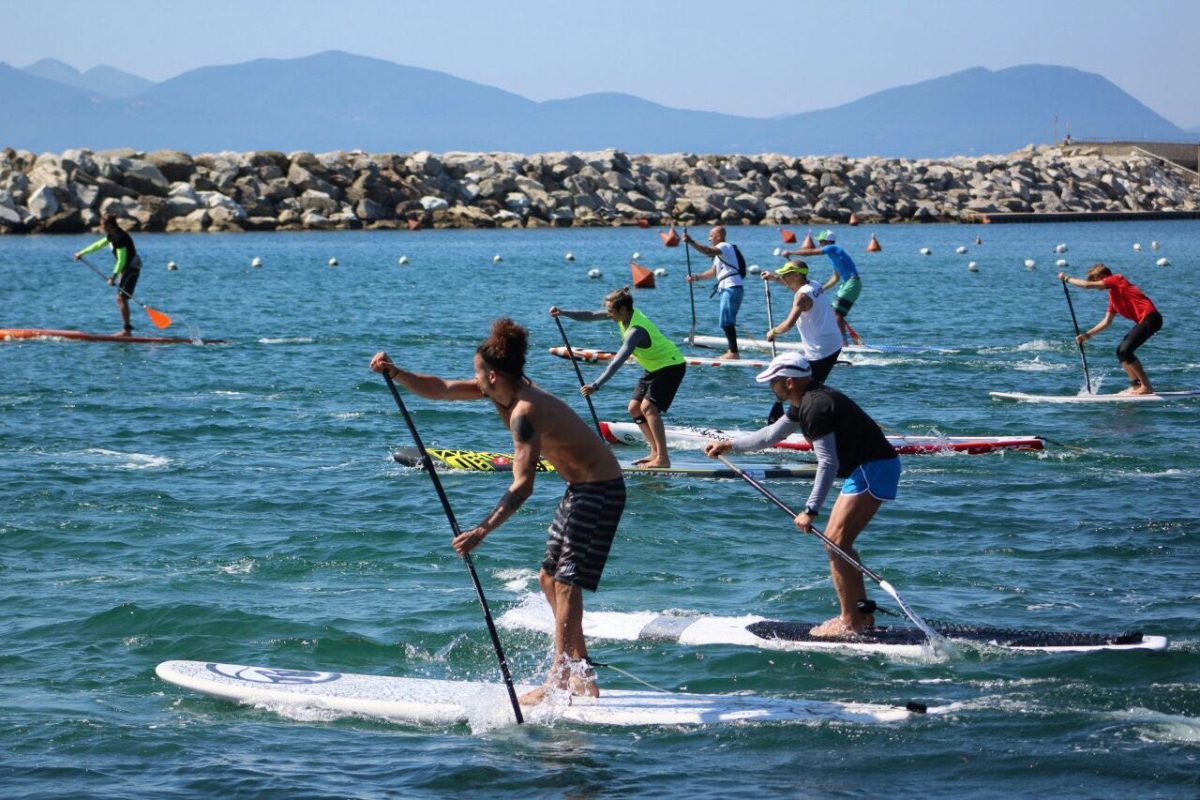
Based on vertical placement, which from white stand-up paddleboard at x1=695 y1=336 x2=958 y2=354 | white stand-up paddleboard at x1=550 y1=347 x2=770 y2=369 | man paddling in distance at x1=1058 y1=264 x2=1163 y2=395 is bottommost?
white stand-up paddleboard at x1=550 y1=347 x2=770 y2=369

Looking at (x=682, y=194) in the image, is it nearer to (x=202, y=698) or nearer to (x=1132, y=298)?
(x=1132, y=298)

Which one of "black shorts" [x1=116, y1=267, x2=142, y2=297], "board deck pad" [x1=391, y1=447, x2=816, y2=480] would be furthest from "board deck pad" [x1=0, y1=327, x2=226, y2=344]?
"board deck pad" [x1=391, y1=447, x2=816, y2=480]

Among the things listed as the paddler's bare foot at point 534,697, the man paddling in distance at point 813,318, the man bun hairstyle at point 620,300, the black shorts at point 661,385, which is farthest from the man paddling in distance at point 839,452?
the man paddling in distance at point 813,318

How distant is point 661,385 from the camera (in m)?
14.7

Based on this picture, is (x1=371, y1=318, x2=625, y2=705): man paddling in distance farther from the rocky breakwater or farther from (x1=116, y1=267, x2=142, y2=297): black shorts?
the rocky breakwater

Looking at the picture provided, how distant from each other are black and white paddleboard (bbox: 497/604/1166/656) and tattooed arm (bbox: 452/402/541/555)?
8.19ft

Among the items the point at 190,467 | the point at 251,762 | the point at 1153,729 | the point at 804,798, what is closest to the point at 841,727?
the point at 804,798

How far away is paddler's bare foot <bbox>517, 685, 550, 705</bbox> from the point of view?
852 centimetres

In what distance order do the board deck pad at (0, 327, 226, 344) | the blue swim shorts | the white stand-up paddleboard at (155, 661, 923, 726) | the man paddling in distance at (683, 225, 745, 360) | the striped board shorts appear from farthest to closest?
the board deck pad at (0, 327, 226, 344) → the man paddling in distance at (683, 225, 745, 360) → the blue swim shorts → the white stand-up paddleboard at (155, 661, 923, 726) → the striped board shorts

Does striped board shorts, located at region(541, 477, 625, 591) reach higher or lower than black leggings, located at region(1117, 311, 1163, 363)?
lower

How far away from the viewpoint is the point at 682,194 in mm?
86250

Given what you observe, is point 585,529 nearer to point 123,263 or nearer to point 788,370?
point 788,370

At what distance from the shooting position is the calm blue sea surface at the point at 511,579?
25.9 ft

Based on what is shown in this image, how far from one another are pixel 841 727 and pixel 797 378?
2176mm
